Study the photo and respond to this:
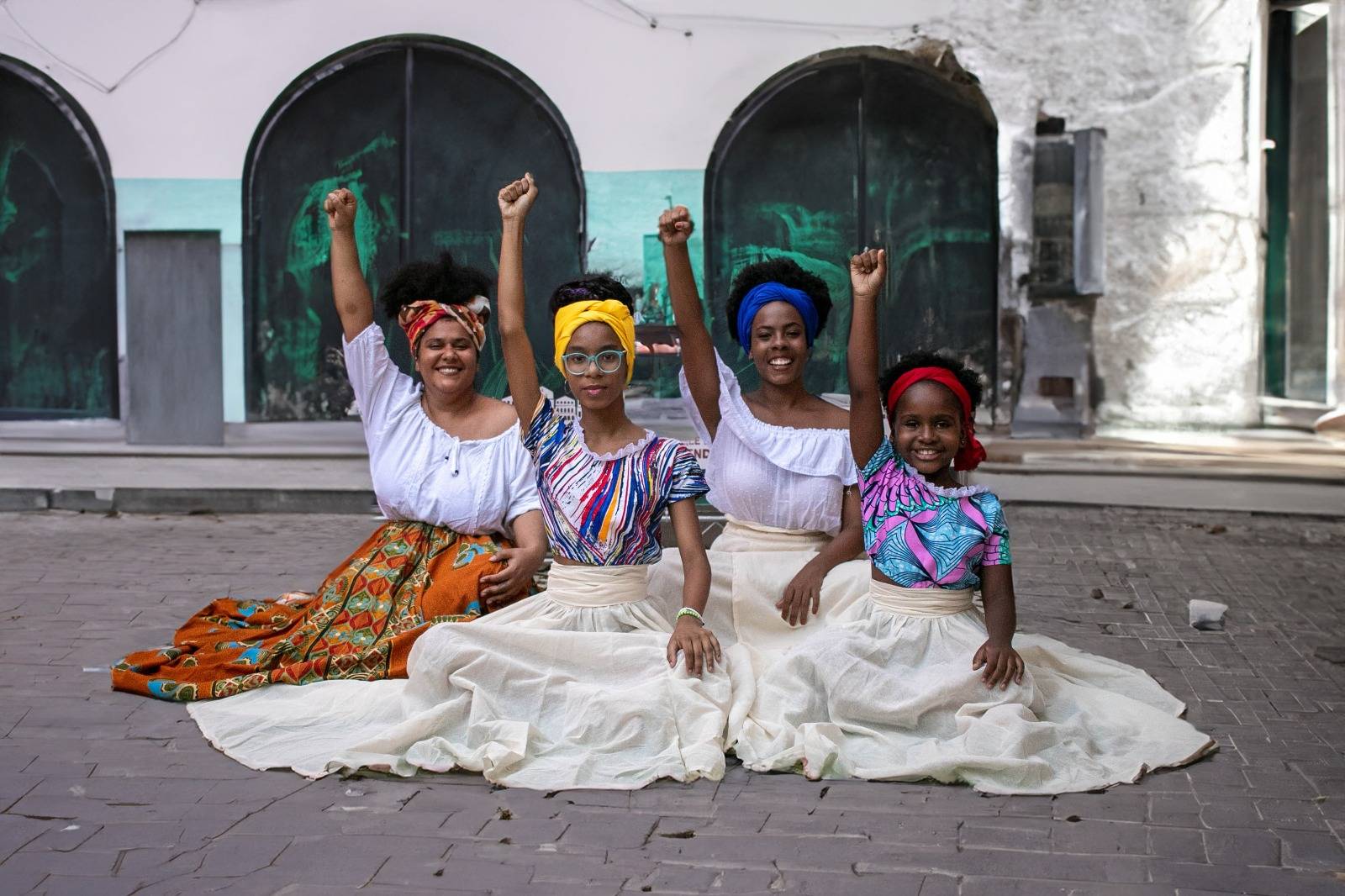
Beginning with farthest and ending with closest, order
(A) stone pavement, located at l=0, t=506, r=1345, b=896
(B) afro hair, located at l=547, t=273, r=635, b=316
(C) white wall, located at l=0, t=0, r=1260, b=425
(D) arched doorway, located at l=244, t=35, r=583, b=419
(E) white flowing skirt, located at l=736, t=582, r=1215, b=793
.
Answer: (D) arched doorway, located at l=244, t=35, r=583, b=419
(C) white wall, located at l=0, t=0, r=1260, b=425
(B) afro hair, located at l=547, t=273, r=635, b=316
(E) white flowing skirt, located at l=736, t=582, r=1215, b=793
(A) stone pavement, located at l=0, t=506, r=1345, b=896

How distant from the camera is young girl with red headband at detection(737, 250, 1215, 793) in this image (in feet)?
12.3

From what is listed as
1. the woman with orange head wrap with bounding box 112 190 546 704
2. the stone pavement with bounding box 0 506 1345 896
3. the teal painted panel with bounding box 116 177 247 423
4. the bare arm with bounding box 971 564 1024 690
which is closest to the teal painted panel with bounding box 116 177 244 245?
the teal painted panel with bounding box 116 177 247 423

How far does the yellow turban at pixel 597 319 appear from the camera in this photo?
13.8ft

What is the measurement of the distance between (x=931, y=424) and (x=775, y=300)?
2.49ft

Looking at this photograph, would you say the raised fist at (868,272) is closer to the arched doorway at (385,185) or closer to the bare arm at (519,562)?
the bare arm at (519,562)

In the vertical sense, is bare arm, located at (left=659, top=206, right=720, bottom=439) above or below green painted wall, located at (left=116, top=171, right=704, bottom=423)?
below

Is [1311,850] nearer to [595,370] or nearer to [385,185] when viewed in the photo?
[595,370]

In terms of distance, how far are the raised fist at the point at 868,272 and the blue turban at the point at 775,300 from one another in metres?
0.37

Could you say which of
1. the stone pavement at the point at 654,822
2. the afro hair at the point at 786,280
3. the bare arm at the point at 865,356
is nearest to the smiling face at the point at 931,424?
the bare arm at the point at 865,356

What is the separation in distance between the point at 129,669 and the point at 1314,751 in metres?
3.84

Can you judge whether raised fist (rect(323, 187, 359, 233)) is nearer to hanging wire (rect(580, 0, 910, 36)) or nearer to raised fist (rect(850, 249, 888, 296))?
raised fist (rect(850, 249, 888, 296))

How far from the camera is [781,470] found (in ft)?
15.2

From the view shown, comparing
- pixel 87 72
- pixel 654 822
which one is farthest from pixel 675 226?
pixel 87 72

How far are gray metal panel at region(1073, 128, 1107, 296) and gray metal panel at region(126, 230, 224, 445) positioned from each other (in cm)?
644
